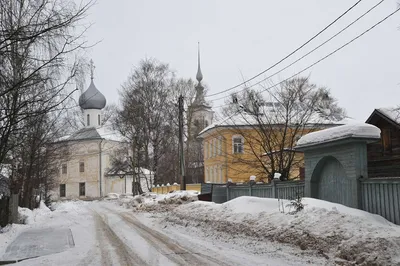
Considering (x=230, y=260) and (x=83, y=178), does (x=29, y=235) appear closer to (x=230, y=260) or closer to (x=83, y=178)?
(x=230, y=260)

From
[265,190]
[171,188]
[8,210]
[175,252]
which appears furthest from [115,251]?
[171,188]

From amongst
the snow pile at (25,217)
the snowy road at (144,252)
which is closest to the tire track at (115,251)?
the snowy road at (144,252)

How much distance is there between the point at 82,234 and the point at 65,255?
17.8ft

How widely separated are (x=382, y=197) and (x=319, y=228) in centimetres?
188

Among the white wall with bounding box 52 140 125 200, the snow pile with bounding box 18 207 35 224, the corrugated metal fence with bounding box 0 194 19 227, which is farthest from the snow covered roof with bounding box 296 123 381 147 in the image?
the white wall with bounding box 52 140 125 200

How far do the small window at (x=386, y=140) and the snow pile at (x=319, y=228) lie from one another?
8104 millimetres

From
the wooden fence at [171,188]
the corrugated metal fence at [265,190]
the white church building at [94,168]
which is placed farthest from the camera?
the white church building at [94,168]

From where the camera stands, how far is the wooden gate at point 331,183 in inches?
527

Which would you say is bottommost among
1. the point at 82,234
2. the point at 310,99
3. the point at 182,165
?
the point at 82,234

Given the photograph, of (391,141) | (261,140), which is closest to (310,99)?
(261,140)

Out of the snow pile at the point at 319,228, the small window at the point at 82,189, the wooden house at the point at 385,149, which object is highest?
the wooden house at the point at 385,149

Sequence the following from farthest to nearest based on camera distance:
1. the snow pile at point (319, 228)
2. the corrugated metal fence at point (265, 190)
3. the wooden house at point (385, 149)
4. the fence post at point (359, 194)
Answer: the wooden house at point (385, 149), the corrugated metal fence at point (265, 190), the fence post at point (359, 194), the snow pile at point (319, 228)

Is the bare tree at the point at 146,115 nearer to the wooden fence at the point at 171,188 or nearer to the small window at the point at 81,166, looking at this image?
the wooden fence at the point at 171,188

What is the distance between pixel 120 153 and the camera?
52.4m
